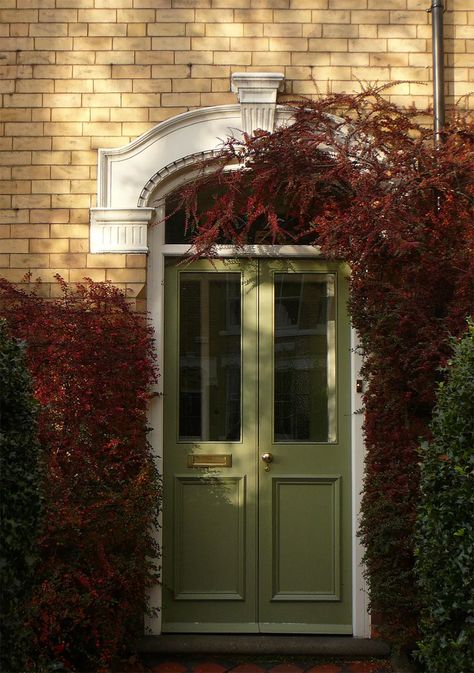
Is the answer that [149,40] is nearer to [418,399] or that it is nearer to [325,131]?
[325,131]

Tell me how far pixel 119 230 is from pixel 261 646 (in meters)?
2.62

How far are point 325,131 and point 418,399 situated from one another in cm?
165

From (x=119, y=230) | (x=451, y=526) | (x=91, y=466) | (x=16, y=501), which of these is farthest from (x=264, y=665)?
(x=119, y=230)

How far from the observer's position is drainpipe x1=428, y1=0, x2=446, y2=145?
5.11m

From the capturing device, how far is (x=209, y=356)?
5.40 meters

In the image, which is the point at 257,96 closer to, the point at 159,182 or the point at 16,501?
the point at 159,182

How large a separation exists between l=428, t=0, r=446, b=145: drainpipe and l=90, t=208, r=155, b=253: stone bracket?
1.84 meters

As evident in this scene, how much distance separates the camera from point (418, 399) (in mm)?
4828

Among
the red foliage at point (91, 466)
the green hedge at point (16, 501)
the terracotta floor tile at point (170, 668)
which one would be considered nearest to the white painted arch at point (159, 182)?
the red foliage at point (91, 466)

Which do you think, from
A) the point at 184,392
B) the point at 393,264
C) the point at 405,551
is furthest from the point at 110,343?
the point at 405,551

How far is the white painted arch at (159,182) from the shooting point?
17.0ft

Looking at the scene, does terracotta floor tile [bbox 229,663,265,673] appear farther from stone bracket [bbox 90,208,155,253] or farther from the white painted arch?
stone bracket [bbox 90,208,155,253]

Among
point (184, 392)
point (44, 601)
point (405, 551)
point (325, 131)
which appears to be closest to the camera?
point (44, 601)

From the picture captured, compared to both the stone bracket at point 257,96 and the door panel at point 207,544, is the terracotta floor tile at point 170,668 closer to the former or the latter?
the door panel at point 207,544
